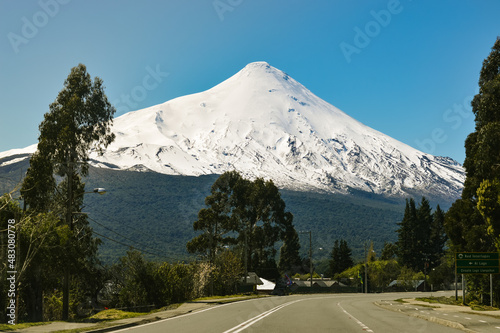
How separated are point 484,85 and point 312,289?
57.9 meters

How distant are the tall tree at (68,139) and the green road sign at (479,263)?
23058 millimetres

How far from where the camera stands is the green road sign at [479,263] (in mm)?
34906

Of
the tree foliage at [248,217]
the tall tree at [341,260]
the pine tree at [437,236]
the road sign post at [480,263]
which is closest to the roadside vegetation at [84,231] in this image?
the road sign post at [480,263]

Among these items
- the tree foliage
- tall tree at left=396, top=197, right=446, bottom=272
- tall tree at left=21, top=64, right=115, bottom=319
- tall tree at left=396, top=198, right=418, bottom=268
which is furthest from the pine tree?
tall tree at left=21, top=64, right=115, bottom=319

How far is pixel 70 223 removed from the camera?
101 ft

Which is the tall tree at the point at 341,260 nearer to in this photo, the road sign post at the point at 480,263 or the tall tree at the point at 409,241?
the tall tree at the point at 409,241

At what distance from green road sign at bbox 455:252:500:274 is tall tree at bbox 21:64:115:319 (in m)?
23.1

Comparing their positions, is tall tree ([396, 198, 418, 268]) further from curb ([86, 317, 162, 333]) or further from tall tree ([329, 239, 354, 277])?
curb ([86, 317, 162, 333])

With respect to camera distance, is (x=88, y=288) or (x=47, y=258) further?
(x=88, y=288)

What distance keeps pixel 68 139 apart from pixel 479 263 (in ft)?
89.3

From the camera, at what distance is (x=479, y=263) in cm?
3516

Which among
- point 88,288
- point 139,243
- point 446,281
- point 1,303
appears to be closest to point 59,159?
point 1,303

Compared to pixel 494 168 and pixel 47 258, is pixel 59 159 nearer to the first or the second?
pixel 47 258

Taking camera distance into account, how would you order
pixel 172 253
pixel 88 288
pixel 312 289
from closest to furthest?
pixel 88 288
pixel 312 289
pixel 172 253
